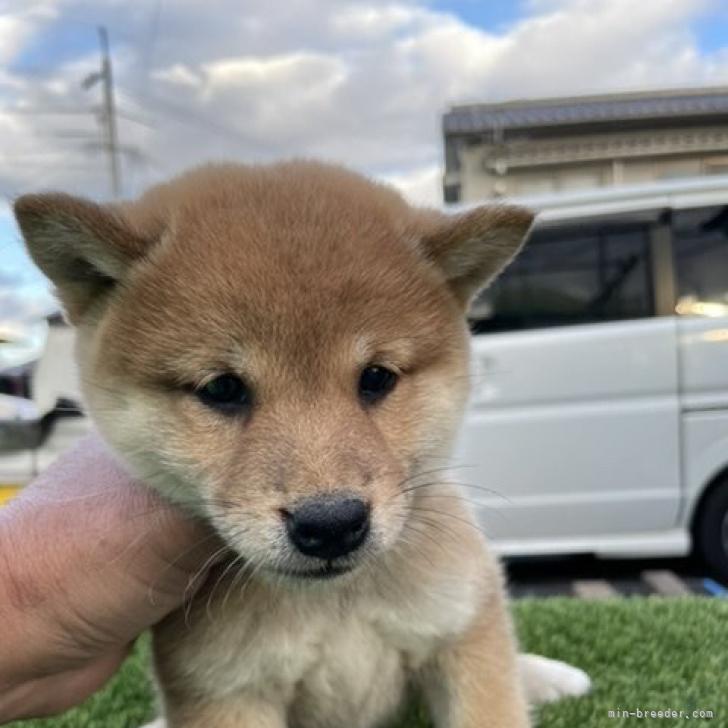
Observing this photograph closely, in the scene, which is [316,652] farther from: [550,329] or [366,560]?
[550,329]

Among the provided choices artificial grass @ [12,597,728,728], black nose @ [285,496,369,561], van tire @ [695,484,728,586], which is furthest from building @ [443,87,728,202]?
black nose @ [285,496,369,561]

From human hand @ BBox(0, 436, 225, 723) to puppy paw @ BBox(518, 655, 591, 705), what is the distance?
3.35 ft

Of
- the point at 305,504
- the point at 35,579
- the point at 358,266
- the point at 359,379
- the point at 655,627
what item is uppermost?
the point at 358,266

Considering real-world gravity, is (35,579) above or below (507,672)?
above

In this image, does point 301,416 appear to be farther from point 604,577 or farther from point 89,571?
point 604,577

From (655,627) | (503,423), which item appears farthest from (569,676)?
(503,423)

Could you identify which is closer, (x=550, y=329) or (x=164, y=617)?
(x=164, y=617)

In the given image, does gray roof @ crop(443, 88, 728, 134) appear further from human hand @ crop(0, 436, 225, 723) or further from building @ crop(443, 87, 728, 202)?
human hand @ crop(0, 436, 225, 723)

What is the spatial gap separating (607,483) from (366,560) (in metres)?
4.23

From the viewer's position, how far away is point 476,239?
1.78 meters

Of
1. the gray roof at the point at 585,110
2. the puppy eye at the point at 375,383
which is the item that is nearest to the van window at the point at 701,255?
the puppy eye at the point at 375,383

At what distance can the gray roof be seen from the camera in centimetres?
1316

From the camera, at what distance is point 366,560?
4.93 ft

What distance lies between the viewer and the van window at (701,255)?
5363mm
